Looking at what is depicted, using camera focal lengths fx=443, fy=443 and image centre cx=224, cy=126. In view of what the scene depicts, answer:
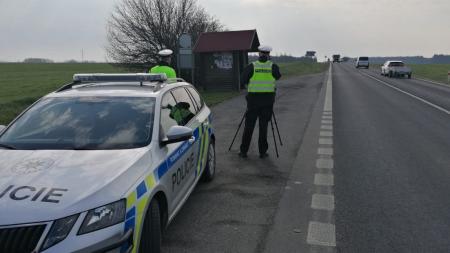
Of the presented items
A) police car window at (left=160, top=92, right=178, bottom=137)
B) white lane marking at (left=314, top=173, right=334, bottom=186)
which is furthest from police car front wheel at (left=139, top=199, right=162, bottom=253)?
white lane marking at (left=314, top=173, right=334, bottom=186)

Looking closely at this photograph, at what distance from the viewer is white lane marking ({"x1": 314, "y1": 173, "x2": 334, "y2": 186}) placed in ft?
20.1

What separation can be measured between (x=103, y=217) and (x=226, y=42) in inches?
905

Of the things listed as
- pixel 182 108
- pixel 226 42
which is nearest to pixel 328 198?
pixel 182 108

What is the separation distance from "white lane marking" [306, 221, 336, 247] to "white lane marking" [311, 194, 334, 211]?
497 millimetres

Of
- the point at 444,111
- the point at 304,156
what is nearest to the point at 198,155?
the point at 304,156

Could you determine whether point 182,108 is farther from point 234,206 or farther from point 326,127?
point 326,127

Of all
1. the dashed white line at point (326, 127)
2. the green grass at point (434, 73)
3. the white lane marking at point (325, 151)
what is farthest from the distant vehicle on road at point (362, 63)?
the white lane marking at point (325, 151)

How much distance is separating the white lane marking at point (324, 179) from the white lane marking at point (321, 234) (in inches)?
60.0

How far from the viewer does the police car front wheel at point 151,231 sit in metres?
3.31

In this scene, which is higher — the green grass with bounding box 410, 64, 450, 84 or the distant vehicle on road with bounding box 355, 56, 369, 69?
the distant vehicle on road with bounding box 355, 56, 369, 69

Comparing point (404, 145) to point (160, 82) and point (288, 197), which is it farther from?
point (160, 82)

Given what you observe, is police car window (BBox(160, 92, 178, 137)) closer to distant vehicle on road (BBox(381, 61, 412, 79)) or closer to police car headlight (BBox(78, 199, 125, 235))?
police car headlight (BBox(78, 199, 125, 235))

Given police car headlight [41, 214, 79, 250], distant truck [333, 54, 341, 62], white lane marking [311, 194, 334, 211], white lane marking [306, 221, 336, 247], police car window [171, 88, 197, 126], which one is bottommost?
white lane marking [306, 221, 336, 247]

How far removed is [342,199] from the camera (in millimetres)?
5418
